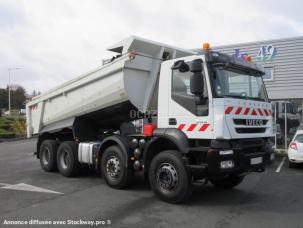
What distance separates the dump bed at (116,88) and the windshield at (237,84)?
1698 mm

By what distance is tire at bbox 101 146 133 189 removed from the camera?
819cm

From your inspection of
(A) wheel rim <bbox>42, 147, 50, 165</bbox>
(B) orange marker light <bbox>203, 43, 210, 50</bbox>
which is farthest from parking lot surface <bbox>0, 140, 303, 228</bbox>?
(B) orange marker light <bbox>203, 43, 210, 50</bbox>

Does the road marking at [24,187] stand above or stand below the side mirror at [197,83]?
below

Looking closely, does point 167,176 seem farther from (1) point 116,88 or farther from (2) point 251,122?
(1) point 116,88

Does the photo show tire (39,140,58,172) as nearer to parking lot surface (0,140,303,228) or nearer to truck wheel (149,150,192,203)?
parking lot surface (0,140,303,228)

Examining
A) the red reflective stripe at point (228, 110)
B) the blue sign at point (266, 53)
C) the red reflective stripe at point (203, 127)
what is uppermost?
the blue sign at point (266, 53)

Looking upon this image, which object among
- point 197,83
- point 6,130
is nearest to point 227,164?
point 197,83

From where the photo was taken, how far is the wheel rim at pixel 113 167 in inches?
331

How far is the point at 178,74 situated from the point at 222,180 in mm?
2873

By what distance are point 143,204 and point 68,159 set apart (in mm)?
3642

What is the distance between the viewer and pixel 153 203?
287 inches

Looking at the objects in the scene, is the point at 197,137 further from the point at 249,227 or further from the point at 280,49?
the point at 280,49

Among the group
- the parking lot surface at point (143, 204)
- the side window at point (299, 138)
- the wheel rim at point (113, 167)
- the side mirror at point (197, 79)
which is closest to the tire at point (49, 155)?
the parking lot surface at point (143, 204)

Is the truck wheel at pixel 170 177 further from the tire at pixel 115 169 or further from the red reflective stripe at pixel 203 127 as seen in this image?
the tire at pixel 115 169
